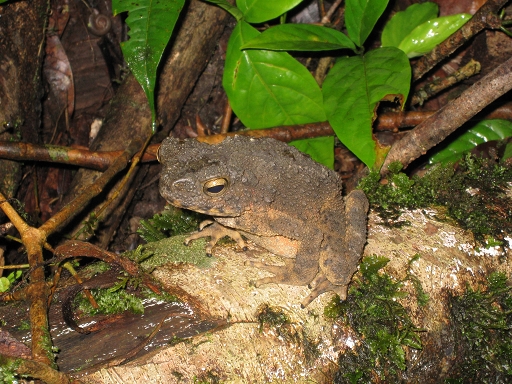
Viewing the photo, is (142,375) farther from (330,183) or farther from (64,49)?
(64,49)

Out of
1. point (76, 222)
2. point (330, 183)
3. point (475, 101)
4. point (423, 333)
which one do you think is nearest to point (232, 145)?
point (330, 183)

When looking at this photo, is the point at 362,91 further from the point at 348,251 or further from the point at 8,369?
the point at 8,369

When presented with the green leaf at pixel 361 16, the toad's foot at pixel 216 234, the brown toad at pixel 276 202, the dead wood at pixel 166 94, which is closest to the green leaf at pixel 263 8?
the green leaf at pixel 361 16

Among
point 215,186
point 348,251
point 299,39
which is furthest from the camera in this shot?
point 299,39

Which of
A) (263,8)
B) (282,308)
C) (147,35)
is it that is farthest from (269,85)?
(282,308)

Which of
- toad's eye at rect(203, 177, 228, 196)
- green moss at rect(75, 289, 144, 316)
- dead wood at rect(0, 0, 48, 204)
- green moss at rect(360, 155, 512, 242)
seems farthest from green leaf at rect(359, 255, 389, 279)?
dead wood at rect(0, 0, 48, 204)

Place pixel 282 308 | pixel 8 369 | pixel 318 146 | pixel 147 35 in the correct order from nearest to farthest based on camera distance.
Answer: pixel 8 369 < pixel 282 308 < pixel 147 35 < pixel 318 146

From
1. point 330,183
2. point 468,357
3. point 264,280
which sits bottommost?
point 468,357

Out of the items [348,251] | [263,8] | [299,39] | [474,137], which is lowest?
[474,137]
